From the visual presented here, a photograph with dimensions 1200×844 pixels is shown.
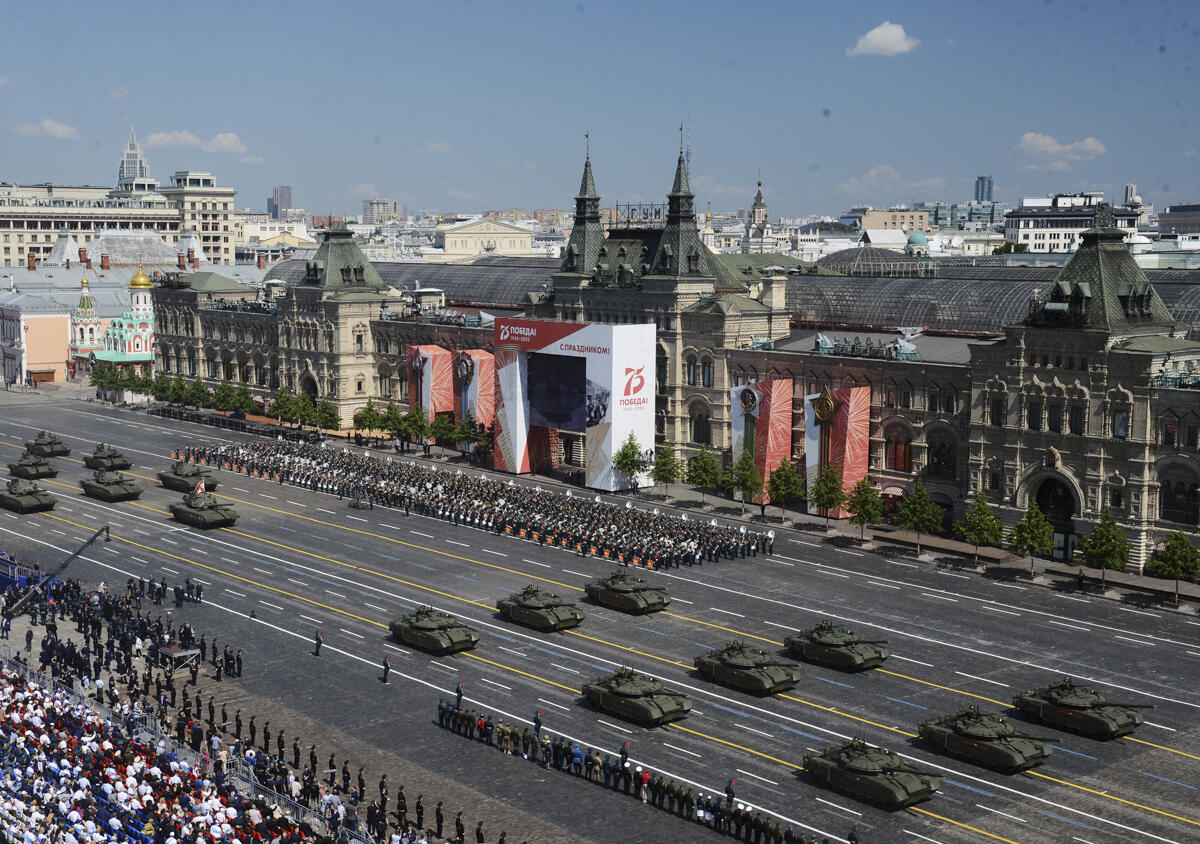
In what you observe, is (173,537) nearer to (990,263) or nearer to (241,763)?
(241,763)

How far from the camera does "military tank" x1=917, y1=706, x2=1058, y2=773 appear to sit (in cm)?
5522

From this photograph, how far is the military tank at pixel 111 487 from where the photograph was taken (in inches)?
4473

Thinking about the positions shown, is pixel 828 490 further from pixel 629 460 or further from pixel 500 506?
pixel 500 506

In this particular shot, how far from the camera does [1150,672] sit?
221ft

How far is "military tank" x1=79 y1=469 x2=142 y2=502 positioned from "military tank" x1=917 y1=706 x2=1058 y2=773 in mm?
78372

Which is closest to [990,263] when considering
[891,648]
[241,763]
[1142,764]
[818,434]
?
[818,434]

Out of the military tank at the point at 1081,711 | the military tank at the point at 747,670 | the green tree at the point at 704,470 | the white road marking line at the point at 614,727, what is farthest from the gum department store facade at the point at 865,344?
the white road marking line at the point at 614,727

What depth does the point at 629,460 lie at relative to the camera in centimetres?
11194

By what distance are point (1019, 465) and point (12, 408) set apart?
437 feet

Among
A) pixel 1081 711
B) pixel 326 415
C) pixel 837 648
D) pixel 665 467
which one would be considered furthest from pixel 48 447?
pixel 1081 711

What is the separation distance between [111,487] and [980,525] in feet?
235

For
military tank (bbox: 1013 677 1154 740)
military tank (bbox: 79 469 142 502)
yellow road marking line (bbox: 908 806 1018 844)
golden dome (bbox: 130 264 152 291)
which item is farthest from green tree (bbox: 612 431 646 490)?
golden dome (bbox: 130 264 152 291)

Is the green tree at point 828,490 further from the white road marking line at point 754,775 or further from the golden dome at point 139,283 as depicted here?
the golden dome at point 139,283

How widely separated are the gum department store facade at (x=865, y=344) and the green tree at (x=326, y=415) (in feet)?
16.9
